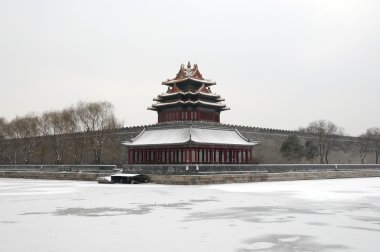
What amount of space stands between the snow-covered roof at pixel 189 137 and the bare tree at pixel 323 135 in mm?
22411

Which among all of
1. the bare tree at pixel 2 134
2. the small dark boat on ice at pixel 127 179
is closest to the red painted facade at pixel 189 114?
the small dark boat on ice at pixel 127 179

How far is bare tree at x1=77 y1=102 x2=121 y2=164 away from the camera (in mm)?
59844

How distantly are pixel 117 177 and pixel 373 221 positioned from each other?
88.4 feet

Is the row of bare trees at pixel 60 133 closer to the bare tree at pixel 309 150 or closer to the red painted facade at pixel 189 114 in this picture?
the red painted facade at pixel 189 114

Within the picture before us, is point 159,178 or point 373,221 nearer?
point 373,221

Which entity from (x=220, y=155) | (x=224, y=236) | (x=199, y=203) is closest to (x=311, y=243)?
(x=224, y=236)

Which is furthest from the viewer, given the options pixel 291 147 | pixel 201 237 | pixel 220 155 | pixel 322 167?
pixel 291 147

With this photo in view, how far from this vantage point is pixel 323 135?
68.9 meters

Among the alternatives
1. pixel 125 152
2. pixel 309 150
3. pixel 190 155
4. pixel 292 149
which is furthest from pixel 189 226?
pixel 309 150

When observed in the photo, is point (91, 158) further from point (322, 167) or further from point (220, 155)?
point (322, 167)

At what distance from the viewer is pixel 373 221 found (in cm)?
1424

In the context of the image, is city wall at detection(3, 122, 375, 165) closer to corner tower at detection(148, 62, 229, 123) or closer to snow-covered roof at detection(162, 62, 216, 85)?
corner tower at detection(148, 62, 229, 123)

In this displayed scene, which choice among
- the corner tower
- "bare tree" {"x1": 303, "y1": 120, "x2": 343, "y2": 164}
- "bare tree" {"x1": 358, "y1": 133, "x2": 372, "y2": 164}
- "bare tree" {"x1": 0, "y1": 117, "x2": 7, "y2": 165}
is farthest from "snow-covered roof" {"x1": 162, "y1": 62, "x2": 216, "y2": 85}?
"bare tree" {"x1": 358, "y1": 133, "x2": 372, "y2": 164}

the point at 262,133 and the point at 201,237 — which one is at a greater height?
the point at 262,133
